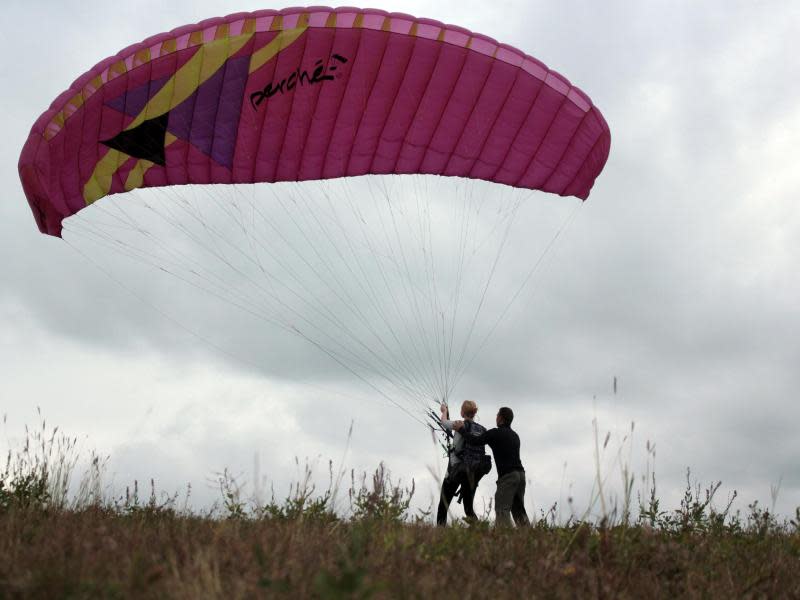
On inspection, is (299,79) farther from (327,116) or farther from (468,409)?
(468,409)

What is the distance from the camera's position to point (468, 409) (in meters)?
10.7

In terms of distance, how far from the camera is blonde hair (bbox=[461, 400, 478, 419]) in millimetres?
10695

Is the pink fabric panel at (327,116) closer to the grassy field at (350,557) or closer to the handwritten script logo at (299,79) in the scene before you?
the handwritten script logo at (299,79)

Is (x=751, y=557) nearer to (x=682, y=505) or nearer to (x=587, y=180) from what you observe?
(x=682, y=505)

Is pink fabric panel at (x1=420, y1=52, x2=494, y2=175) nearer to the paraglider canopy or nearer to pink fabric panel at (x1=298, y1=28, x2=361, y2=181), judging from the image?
the paraglider canopy

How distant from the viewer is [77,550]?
4.56 meters

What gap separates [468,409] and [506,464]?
0.99 meters

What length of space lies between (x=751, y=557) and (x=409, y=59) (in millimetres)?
7139

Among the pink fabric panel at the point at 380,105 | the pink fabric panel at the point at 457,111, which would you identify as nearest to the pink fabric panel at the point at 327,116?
the pink fabric panel at the point at 380,105

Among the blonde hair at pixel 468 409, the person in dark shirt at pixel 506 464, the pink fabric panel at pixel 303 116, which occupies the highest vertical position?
the pink fabric panel at pixel 303 116

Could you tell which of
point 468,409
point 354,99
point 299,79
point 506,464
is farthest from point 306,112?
point 506,464

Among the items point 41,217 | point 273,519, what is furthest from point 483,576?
point 41,217

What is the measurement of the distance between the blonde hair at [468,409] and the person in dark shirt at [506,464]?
1.12ft

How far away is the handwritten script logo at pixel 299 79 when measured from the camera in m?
9.97
